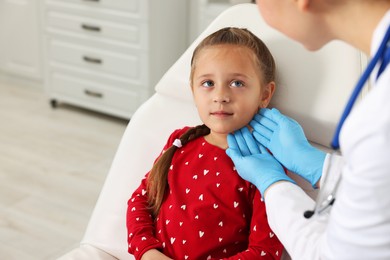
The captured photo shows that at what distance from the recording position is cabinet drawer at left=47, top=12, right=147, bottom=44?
3193 mm

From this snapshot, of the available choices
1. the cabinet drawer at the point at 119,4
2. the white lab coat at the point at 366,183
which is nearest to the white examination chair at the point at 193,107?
the white lab coat at the point at 366,183

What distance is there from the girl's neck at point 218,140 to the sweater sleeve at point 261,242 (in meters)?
0.19

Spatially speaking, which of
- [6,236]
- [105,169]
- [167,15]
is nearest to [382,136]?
[6,236]

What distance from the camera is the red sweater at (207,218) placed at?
1.22 metres

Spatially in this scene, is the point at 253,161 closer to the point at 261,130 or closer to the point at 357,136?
the point at 261,130

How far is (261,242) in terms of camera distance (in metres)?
1.20

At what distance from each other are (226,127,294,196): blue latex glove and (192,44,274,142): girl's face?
1.2 inches

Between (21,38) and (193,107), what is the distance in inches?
115

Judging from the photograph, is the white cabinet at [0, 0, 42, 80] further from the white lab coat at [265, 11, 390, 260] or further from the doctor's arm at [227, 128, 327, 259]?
the white lab coat at [265, 11, 390, 260]

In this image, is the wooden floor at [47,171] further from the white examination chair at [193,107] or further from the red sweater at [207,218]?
the red sweater at [207,218]

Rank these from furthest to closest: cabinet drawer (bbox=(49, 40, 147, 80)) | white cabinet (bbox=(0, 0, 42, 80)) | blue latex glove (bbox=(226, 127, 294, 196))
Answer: white cabinet (bbox=(0, 0, 42, 80)) → cabinet drawer (bbox=(49, 40, 147, 80)) → blue latex glove (bbox=(226, 127, 294, 196))

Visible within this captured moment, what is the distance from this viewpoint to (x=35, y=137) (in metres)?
3.24

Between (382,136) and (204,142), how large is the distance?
715 millimetres

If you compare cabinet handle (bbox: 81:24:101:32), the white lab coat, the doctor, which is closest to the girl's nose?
the doctor
